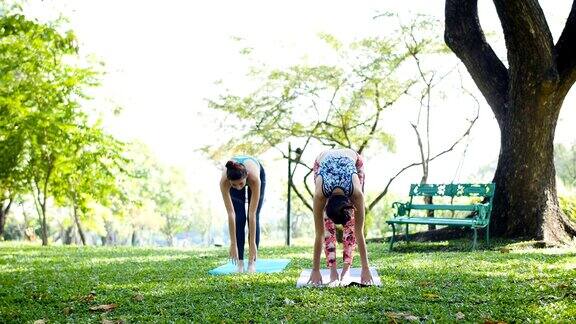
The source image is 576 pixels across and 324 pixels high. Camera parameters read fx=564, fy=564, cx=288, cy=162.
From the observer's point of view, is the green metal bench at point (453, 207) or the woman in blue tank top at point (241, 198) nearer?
the woman in blue tank top at point (241, 198)

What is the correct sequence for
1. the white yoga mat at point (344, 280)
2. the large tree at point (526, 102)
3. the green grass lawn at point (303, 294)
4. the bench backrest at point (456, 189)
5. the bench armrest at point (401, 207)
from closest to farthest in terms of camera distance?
the green grass lawn at point (303, 294), the white yoga mat at point (344, 280), the large tree at point (526, 102), the bench backrest at point (456, 189), the bench armrest at point (401, 207)

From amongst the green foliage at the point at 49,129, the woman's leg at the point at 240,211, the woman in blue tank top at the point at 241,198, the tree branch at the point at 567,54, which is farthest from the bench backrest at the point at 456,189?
the green foliage at the point at 49,129

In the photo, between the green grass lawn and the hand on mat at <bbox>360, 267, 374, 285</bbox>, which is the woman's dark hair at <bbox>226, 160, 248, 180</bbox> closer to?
the green grass lawn

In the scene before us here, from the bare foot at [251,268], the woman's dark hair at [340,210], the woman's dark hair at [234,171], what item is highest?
the woman's dark hair at [234,171]

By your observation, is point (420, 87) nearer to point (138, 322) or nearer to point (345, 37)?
point (345, 37)

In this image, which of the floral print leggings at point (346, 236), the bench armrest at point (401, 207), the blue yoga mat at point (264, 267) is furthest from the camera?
the bench armrest at point (401, 207)

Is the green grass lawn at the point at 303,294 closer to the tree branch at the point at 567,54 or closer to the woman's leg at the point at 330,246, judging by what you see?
the woman's leg at the point at 330,246

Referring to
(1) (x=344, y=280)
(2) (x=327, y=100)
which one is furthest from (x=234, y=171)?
(2) (x=327, y=100)

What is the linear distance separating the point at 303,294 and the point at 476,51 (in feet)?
24.5

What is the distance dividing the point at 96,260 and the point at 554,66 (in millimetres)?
8741

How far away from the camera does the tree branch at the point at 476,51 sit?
10.9 m

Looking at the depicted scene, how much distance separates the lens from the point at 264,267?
Answer: 8.28 metres

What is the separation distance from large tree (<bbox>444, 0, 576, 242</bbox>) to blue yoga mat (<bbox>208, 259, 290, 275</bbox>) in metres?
4.43

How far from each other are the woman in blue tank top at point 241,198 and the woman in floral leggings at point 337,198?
129 cm
